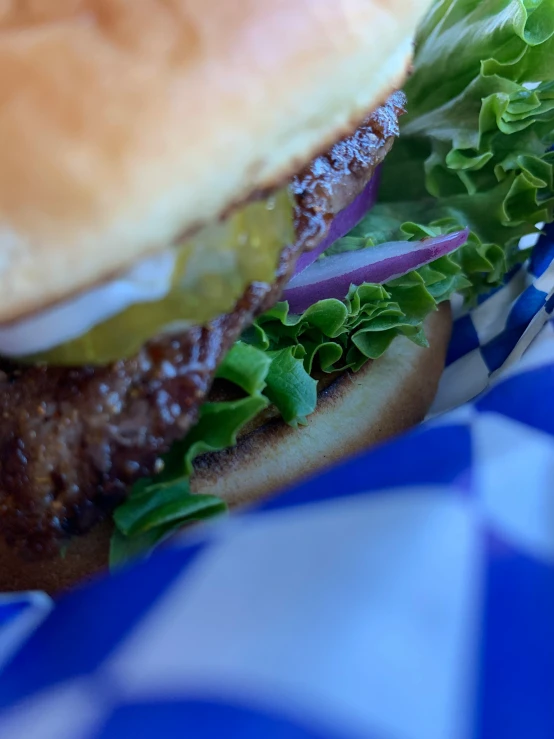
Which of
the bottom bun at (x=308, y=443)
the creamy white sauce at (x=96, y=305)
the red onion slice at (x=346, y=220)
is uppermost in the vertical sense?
the creamy white sauce at (x=96, y=305)

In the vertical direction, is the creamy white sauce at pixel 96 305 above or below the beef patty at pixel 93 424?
above

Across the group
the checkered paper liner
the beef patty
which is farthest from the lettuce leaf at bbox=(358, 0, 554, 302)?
the checkered paper liner

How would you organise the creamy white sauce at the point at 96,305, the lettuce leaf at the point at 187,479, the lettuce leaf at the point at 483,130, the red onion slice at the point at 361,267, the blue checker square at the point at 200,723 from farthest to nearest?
the lettuce leaf at the point at 483,130, the red onion slice at the point at 361,267, the lettuce leaf at the point at 187,479, the creamy white sauce at the point at 96,305, the blue checker square at the point at 200,723

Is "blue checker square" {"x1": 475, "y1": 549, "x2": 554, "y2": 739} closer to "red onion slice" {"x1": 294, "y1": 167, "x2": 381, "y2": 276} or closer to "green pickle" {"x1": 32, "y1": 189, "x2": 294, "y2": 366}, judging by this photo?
"green pickle" {"x1": 32, "y1": 189, "x2": 294, "y2": 366}

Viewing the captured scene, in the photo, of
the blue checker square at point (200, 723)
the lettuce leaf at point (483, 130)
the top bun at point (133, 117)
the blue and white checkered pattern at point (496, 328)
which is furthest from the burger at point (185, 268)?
the blue checker square at point (200, 723)

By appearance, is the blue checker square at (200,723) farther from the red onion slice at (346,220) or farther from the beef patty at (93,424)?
the red onion slice at (346,220)

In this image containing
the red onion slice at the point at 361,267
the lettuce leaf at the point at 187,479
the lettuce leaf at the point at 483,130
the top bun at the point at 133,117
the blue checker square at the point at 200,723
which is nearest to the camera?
the blue checker square at the point at 200,723
